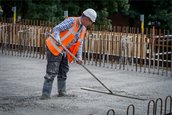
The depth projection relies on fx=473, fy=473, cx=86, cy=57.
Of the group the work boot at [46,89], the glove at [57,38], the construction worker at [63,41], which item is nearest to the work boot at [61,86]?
the construction worker at [63,41]

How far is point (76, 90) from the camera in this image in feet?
37.7

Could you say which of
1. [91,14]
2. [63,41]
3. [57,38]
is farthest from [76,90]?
[91,14]

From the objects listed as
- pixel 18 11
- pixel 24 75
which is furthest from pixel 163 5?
pixel 24 75

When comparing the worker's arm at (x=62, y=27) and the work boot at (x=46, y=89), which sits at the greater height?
the worker's arm at (x=62, y=27)

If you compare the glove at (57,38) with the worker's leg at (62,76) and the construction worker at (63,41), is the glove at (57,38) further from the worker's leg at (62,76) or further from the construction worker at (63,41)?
the worker's leg at (62,76)

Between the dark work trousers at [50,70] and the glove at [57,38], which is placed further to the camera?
the dark work trousers at [50,70]

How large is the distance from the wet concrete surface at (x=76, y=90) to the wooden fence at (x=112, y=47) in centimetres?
101

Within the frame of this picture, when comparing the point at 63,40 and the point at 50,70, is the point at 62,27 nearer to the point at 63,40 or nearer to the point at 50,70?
the point at 63,40

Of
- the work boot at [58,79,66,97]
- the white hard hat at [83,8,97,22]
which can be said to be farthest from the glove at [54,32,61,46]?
the work boot at [58,79,66,97]

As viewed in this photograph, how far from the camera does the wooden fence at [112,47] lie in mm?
16094

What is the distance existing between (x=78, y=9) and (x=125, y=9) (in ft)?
14.0

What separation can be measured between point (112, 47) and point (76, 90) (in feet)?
20.4

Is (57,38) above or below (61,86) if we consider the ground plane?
above

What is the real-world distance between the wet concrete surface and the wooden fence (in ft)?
3.31
